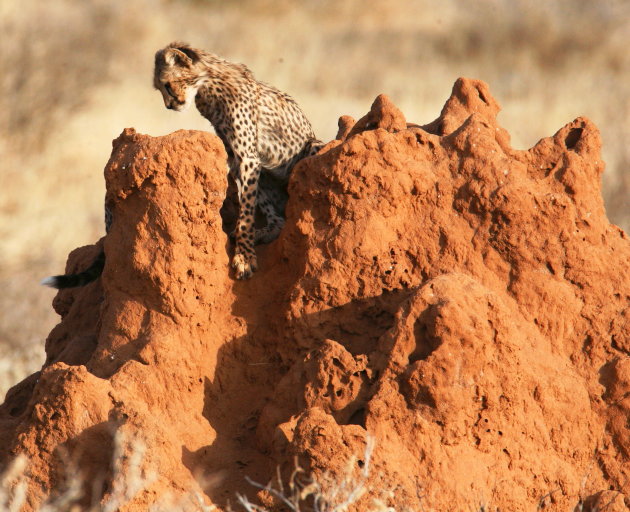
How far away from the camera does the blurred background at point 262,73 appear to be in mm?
19250

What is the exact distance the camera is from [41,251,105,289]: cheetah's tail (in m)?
7.19

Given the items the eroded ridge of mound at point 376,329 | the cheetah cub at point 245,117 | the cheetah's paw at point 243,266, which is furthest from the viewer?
the cheetah cub at point 245,117

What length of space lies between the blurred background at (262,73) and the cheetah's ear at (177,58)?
10059mm

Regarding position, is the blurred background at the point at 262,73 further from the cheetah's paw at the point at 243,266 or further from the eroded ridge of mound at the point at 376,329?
the eroded ridge of mound at the point at 376,329

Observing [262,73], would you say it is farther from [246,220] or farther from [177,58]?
[246,220]

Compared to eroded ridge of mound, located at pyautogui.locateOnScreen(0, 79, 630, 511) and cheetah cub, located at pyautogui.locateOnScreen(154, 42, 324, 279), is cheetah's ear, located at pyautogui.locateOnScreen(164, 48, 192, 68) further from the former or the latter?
eroded ridge of mound, located at pyautogui.locateOnScreen(0, 79, 630, 511)

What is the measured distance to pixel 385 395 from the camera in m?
5.52

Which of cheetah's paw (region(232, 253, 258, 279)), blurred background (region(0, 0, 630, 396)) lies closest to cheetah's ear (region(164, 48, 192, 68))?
cheetah's paw (region(232, 253, 258, 279))

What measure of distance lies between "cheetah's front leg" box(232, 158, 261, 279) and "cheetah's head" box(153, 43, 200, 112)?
0.64m

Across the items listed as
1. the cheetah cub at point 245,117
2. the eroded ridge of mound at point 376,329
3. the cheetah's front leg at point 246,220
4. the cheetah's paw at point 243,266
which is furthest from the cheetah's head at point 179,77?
the cheetah's paw at point 243,266

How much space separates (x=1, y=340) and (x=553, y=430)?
12409 millimetres

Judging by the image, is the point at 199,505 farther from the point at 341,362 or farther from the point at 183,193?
the point at 183,193

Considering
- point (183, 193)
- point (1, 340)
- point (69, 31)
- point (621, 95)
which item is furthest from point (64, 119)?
point (183, 193)

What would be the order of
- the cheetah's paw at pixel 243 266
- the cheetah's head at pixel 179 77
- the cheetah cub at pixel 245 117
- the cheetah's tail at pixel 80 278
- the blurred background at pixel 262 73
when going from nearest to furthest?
the cheetah's paw at pixel 243 266 → the cheetah's tail at pixel 80 278 → the cheetah cub at pixel 245 117 → the cheetah's head at pixel 179 77 → the blurred background at pixel 262 73
